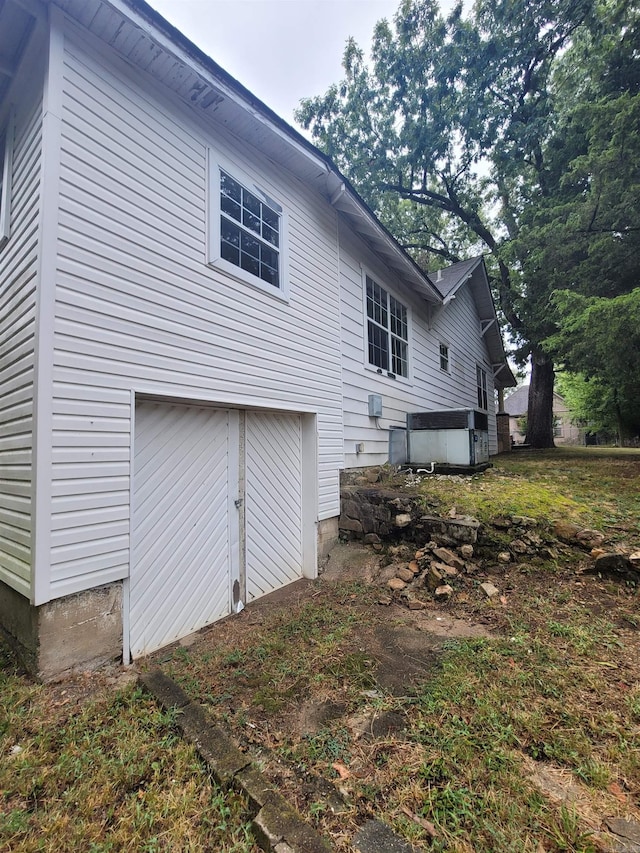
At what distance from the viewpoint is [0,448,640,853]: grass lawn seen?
171cm

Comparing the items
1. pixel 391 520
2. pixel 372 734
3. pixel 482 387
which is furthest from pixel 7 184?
pixel 482 387

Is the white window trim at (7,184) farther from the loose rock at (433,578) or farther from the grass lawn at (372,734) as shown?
the loose rock at (433,578)

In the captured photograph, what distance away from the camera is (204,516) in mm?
4027

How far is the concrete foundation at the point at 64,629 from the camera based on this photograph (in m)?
2.57

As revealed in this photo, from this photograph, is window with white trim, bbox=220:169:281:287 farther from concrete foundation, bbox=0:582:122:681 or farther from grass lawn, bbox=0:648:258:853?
grass lawn, bbox=0:648:258:853

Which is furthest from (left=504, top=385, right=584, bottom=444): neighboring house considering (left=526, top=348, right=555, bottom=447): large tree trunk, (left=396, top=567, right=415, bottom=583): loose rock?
(left=396, top=567, right=415, bottom=583): loose rock

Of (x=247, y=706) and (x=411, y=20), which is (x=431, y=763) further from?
(x=411, y=20)

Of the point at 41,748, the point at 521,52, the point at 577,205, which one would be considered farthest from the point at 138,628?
the point at 521,52

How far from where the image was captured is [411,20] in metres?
13.3

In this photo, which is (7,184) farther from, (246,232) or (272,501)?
(272,501)

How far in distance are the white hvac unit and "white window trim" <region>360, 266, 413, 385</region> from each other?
100cm

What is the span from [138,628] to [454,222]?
70.3 feet

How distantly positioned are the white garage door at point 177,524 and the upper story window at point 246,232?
1.76m

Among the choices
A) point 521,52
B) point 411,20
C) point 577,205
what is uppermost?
point 411,20
